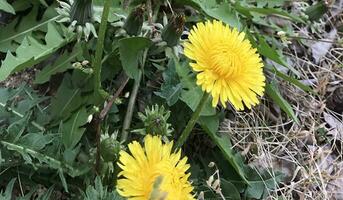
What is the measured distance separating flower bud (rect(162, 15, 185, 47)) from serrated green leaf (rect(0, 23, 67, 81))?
297 millimetres

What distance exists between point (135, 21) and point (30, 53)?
30 centimetres

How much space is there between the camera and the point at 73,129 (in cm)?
170

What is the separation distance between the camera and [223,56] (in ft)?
4.74

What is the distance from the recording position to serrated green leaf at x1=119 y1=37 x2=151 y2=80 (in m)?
1.67

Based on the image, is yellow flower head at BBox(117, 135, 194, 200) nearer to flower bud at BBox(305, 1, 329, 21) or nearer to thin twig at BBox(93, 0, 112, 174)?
thin twig at BBox(93, 0, 112, 174)

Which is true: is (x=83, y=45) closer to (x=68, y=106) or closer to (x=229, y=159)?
(x=68, y=106)

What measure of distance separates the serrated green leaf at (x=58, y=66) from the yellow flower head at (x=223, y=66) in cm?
49

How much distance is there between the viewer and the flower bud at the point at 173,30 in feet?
5.34

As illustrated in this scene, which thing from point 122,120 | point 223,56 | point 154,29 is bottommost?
point 122,120

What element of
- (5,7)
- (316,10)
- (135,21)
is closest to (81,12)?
(135,21)

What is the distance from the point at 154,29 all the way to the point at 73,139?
42 cm

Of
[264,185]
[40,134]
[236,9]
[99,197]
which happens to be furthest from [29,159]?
[236,9]

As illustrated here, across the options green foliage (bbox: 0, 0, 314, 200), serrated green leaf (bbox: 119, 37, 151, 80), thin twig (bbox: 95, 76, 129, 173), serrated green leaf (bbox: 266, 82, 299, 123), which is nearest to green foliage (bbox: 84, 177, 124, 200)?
green foliage (bbox: 0, 0, 314, 200)

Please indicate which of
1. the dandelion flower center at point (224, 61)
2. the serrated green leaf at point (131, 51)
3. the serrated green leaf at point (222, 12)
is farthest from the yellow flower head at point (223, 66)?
the serrated green leaf at point (222, 12)
